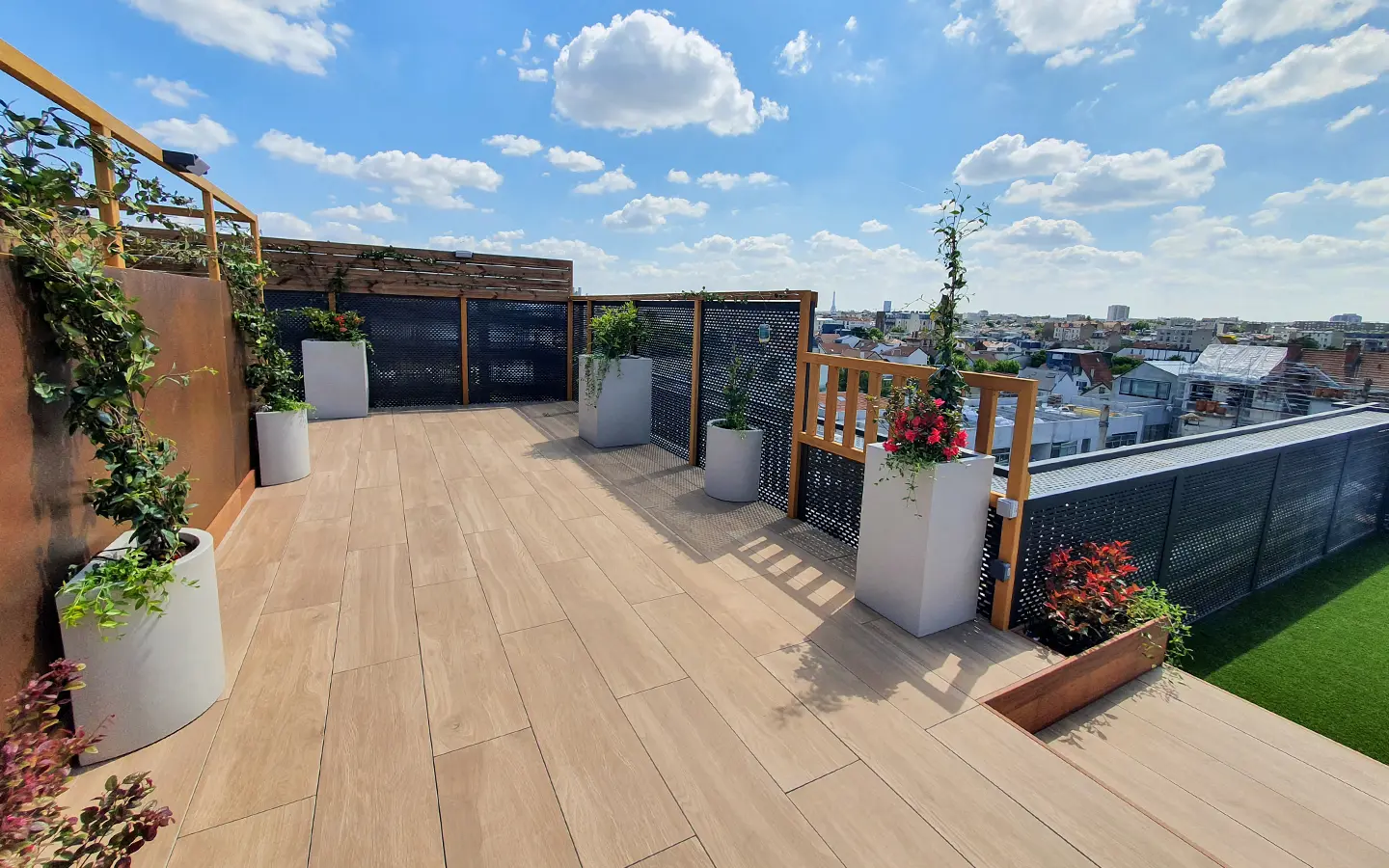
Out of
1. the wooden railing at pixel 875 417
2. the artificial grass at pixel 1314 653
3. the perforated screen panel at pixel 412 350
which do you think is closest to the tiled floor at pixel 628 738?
the wooden railing at pixel 875 417

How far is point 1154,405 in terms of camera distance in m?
11.7

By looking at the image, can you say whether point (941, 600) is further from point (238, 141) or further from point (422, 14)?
point (238, 141)

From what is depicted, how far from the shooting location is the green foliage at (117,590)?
5.03 ft

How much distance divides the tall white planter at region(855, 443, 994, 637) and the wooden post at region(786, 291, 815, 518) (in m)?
1.14

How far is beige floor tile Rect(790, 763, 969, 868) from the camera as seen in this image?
1.44 meters

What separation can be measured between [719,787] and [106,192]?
9.44 feet

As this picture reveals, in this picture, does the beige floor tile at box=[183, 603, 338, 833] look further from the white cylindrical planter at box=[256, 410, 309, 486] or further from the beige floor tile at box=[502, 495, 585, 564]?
the white cylindrical planter at box=[256, 410, 309, 486]

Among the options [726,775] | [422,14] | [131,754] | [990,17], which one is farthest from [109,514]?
[990,17]

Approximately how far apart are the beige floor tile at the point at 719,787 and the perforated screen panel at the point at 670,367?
338cm

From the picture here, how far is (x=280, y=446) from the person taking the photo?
4.31 metres

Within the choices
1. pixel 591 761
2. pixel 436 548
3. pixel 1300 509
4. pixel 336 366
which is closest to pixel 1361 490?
pixel 1300 509

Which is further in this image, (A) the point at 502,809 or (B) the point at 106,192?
(B) the point at 106,192

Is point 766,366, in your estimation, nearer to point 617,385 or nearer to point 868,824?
point 617,385

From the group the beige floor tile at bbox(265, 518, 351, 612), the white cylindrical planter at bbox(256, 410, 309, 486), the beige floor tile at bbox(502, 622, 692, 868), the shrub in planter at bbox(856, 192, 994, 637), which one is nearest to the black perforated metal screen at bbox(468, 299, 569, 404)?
the white cylindrical planter at bbox(256, 410, 309, 486)
